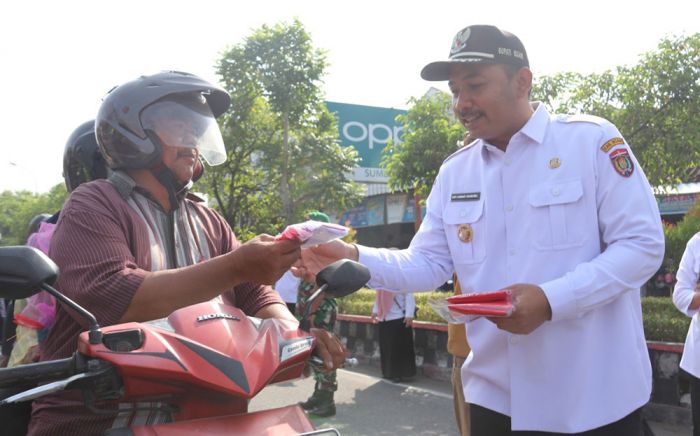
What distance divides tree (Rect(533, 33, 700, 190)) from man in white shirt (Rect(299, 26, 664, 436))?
902cm

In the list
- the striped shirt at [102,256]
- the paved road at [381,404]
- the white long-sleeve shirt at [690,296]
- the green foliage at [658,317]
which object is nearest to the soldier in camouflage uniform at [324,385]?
the paved road at [381,404]

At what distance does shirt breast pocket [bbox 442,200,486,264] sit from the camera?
266 centimetres

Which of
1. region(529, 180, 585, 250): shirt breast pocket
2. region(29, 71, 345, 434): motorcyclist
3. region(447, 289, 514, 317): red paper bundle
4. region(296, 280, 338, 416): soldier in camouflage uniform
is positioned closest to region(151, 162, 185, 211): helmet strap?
region(29, 71, 345, 434): motorcyclist

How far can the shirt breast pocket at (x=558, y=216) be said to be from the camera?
7.89 ft

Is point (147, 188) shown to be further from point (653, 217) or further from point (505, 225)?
point (653, 217)

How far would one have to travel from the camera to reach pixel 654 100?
430 inches

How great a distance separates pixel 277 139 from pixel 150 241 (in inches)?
738

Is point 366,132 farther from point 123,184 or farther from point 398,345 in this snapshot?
point 123,184

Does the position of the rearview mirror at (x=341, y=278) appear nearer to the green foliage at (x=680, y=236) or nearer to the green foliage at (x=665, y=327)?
the green foliage at (x=665, y=327)

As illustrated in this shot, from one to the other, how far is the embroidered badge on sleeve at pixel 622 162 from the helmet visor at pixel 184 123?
1368 millimetres

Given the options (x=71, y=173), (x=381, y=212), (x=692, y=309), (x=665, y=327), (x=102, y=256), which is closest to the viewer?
(x=102, y=256)

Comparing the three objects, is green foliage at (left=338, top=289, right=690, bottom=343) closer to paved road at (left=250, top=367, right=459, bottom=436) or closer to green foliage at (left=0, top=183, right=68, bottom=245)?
paved road at (left=250, top=367, right=459, bottom=436)

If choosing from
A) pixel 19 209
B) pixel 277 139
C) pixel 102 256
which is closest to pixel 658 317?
pixel 102 256

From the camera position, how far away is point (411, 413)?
728cm
